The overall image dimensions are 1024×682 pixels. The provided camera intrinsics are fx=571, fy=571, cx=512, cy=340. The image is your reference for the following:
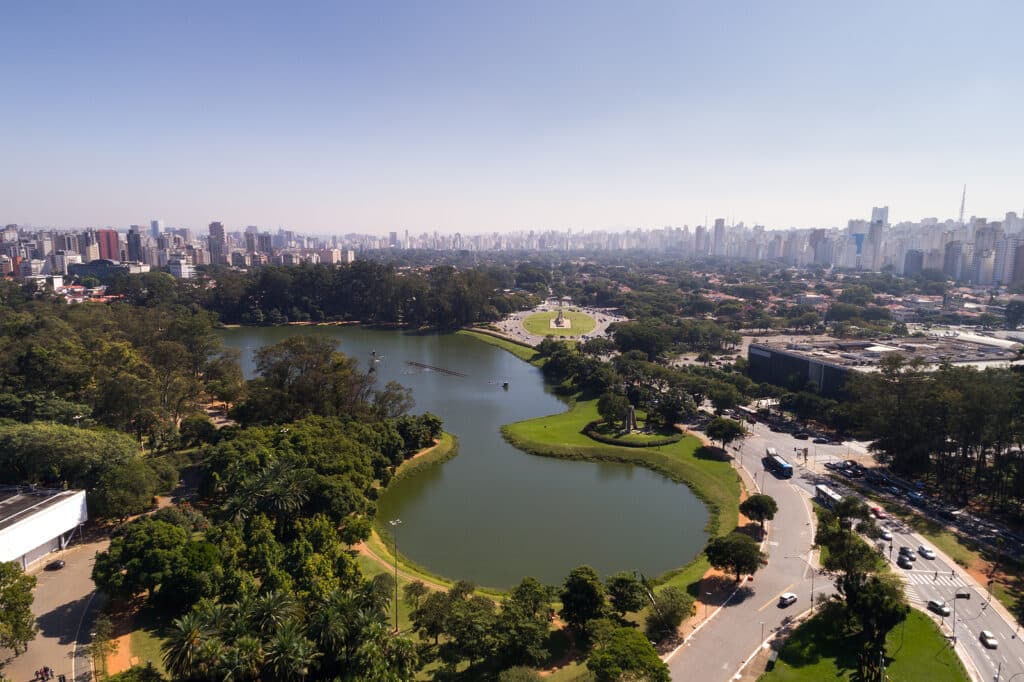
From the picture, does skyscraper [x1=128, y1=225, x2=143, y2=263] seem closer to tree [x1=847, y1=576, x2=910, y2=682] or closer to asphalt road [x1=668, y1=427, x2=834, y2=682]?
asphalt road [x1=668, y1=427, x2=834, y2=682]

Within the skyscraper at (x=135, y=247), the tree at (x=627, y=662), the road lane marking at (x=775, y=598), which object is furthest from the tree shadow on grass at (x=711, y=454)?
the skyscraper at (x=135, y=247)

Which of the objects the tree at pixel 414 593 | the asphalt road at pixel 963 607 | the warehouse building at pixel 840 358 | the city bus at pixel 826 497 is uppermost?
the warehouse building at pixel 840 358

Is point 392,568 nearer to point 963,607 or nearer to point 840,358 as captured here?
point 963,607

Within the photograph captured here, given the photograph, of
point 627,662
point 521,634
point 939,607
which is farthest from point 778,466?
point 521,634

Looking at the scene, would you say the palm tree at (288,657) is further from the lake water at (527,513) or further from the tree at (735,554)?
the tree at (735,554)

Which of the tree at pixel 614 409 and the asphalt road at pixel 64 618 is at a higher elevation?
the tree at pixel 614 409
